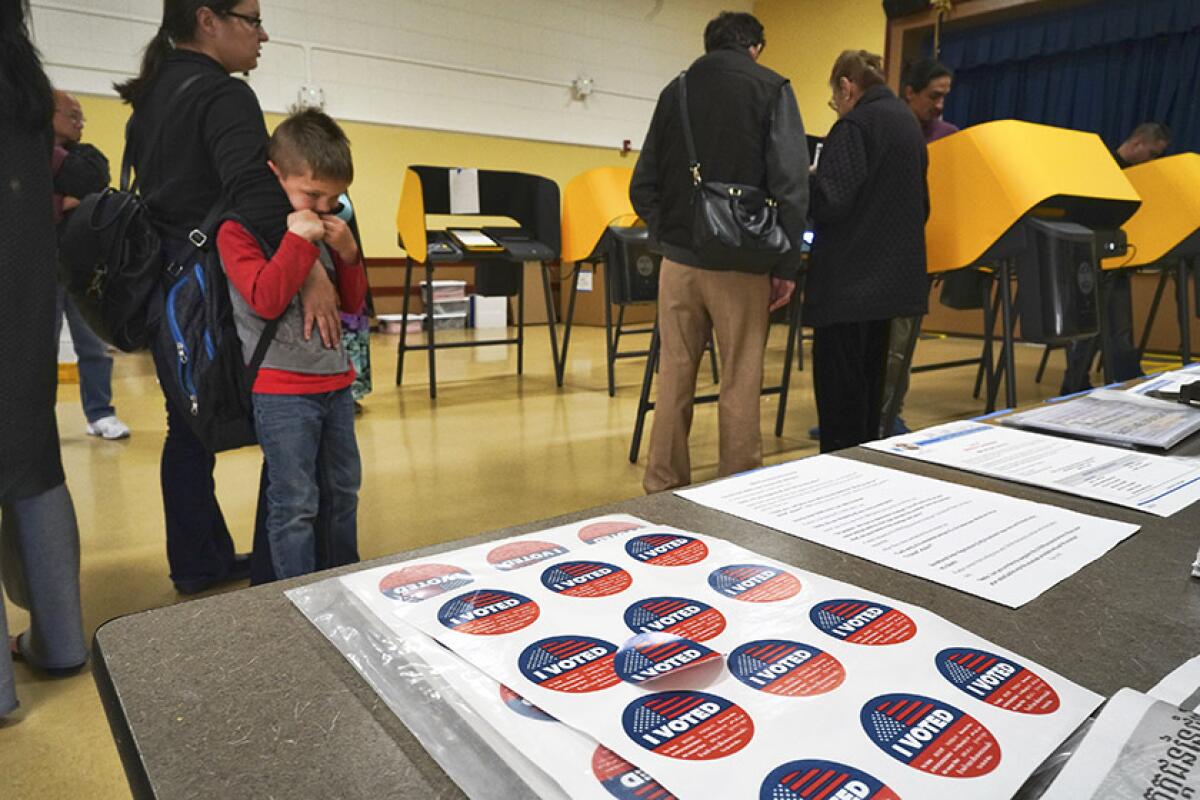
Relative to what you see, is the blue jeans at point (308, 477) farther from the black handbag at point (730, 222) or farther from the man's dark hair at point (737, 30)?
the man's dark hair at point (737, 30)

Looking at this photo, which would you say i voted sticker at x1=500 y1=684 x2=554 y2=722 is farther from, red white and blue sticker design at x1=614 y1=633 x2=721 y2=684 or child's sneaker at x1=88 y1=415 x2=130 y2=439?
child's sneaker at x1=88 y1=415 x2=130 y2=439

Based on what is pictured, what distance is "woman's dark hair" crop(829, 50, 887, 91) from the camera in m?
2.04

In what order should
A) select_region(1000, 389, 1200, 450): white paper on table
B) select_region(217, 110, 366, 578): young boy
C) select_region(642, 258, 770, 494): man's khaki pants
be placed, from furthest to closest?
1. select_region(642, 258, 770, 494): man's khaki pants
2. select_region(217, 110, 366, 578): young boy
3. select_region(1000, 389, 1200, 450): white paper on table

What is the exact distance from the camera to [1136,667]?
33 centimetres

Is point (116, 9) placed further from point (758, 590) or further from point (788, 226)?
point (758, 590)

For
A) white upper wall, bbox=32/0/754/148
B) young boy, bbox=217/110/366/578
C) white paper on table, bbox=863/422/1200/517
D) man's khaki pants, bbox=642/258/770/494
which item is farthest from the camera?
white upper wall, bbox=32/0/754/148

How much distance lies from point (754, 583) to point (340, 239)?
3.77 ft

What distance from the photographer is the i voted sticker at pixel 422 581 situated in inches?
14.6

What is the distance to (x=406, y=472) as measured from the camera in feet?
7.92

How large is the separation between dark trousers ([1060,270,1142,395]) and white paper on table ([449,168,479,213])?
2.71 m

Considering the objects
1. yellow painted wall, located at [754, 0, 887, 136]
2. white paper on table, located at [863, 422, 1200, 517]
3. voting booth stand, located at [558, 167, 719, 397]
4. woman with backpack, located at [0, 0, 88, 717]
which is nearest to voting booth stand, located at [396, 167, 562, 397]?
voting booth stand, located at [558, 167, 719, 397]

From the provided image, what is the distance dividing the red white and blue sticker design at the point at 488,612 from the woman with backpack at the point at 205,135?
1.05m

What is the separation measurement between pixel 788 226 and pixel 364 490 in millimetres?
1422

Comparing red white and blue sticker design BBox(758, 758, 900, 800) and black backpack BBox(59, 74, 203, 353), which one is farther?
black backpack BBox(59, 74, 203, 353)
